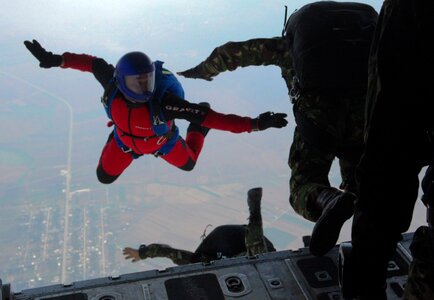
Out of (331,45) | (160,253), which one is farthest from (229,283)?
(160,253)

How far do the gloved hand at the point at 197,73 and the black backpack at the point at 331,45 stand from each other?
1.40 meters

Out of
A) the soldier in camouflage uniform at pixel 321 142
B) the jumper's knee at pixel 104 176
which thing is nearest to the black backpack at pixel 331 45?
the soldier in camouflage uniform at pixel 321 142

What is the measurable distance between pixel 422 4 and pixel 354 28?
1.92 metres

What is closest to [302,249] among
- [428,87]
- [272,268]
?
[272,268]

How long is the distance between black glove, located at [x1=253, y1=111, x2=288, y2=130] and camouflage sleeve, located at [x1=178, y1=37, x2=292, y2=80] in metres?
0.47

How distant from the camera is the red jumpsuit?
4.51m

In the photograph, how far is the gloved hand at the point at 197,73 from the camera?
175 inches

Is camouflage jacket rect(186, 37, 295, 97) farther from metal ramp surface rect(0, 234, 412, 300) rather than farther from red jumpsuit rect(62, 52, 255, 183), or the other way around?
metal ramp surface rect(0, 234, 412, 300)

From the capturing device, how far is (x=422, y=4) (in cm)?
116

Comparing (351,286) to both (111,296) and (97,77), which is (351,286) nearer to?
(111,296)

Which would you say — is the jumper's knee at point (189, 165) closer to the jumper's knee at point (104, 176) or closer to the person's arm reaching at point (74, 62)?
the jumper's knee at point (104, 176)

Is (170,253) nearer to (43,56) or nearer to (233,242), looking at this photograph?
(233,242)

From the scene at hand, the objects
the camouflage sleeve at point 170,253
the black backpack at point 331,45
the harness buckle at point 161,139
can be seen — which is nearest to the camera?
the black backpack at point 331,45

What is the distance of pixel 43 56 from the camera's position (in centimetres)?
479
